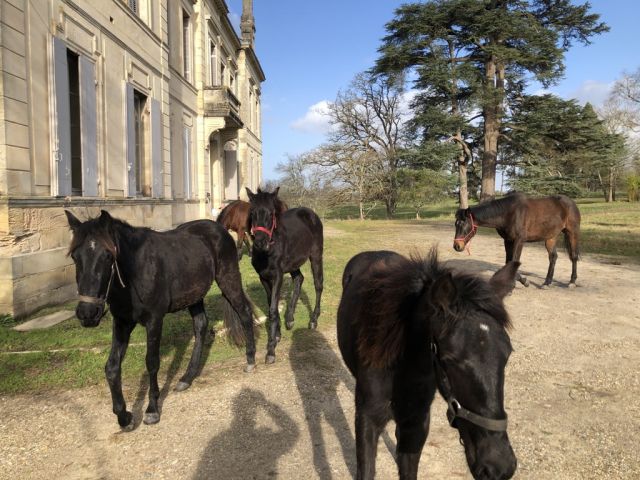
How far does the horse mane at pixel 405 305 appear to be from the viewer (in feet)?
5.29

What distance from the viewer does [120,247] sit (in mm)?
3307

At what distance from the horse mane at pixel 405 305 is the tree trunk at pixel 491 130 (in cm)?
2399

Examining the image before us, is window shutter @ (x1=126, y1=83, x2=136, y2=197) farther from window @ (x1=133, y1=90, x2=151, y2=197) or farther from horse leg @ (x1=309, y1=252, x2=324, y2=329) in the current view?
horse leg @ (x1=309, y1=252, x2=324, y2=329)

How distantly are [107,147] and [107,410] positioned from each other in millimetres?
7497

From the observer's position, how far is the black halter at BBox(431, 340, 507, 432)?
1.49 m

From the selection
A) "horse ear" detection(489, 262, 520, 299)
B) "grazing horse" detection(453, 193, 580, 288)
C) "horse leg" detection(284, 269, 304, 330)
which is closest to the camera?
"horse ear" detection(489, 262, 520, 299)

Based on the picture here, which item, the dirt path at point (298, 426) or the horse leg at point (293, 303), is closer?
the dirt path at point (298, 426)

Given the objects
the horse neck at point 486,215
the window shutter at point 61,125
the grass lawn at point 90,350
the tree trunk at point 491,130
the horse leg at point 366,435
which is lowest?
the grass lawn at point 90,350

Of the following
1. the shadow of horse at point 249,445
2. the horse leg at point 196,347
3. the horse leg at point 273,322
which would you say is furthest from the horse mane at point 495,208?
the shadow of horse at point 249,445

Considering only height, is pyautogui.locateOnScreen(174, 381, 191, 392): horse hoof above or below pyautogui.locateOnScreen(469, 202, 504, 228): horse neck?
below

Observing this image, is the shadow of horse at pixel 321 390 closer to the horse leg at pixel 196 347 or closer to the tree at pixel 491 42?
the horse leg at pixel 196 347

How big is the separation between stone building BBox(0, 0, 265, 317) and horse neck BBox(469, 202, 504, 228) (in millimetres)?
8025

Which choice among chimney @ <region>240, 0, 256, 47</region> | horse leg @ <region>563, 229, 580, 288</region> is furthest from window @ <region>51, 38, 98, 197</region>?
chimney @ <region>240, 0, 256, 47</region>

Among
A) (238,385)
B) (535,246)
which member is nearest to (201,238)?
(238,385)
